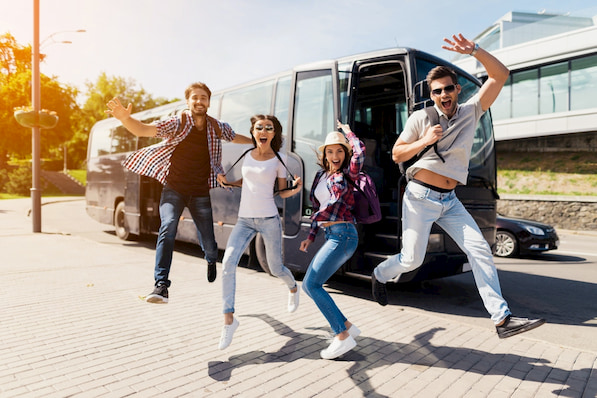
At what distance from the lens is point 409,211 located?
3.84m

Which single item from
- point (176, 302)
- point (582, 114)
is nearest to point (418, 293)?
point (176, 302)

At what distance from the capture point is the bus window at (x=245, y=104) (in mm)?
7583

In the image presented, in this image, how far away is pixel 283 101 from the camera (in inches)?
280

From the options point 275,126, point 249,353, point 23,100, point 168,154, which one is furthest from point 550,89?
point 23,100

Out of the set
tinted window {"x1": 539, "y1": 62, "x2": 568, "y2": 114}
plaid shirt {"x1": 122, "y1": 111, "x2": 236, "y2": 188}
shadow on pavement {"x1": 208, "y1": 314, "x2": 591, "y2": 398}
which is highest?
tinted window {"x1": 539, "y1": 62, "x2": 568, "y2": 114}

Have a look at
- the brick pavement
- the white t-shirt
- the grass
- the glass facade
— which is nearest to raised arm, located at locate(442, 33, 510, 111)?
the white t-shirt

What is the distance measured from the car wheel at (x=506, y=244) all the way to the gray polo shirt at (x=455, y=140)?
282 inches

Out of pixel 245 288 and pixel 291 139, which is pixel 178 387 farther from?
pixel 291 139

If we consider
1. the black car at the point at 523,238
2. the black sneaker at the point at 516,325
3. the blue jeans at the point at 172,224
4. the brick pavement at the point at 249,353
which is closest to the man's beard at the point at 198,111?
the blue jeans at the point at 172,224

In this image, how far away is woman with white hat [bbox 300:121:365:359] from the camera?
3.71 m

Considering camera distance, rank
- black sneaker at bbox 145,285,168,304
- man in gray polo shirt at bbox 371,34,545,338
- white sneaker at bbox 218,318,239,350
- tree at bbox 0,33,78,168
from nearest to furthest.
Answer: man in gray polo shirt at bbox 371,34,545,338, white sneaker at bbox 218,318,239,350, black sneaker at bbox 145,285,168,304, tree at bbox 0,33,78,168

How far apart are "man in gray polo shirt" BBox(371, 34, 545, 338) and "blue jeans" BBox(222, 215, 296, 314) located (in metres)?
1.17

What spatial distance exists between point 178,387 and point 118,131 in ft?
34.1

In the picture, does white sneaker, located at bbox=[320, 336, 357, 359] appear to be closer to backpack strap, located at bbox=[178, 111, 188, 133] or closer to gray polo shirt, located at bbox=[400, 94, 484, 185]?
gray polo shirt, located at bbox=[400, 94, 484, 185]
